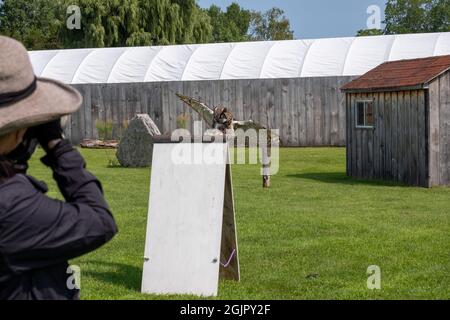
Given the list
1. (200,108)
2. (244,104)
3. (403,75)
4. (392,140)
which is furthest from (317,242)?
(244,104)

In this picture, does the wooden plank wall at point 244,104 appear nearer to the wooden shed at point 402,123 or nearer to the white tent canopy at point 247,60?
the white tent canopy at point 247,60

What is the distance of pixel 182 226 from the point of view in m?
8.45

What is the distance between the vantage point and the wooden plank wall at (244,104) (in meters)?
32.0

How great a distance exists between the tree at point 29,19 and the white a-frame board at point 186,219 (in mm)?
55413

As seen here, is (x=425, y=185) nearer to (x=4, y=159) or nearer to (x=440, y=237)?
(x=440, y=237)

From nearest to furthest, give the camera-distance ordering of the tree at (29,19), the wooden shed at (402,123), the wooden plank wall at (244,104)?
the wooden shed at (402,123)
the wooden plank wall at (244,104)
the tree at (29,19)

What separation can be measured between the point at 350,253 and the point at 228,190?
237cm

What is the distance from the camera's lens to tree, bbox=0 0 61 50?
64188 millimetres

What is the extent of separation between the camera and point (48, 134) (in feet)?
→ 10.1

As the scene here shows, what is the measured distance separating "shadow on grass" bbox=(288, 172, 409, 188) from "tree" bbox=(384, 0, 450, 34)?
163 feet

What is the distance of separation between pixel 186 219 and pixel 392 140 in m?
11.8

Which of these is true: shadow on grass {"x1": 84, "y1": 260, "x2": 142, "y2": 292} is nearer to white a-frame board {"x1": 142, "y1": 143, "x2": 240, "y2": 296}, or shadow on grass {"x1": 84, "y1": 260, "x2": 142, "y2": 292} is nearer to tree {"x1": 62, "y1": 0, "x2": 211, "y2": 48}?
white a-frame board {"x1": 142, "y1": 143, "x2": 240, "y2": 296}

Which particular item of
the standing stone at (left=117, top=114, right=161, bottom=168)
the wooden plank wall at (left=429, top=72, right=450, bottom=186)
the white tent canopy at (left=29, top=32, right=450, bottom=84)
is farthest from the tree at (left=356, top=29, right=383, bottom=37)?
the wooden plank wall at (left=429, top=72, right=450, bottom=186)

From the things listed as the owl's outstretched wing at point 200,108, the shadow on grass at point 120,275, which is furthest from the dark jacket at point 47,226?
the owl's outstretched wing at point 200,108
